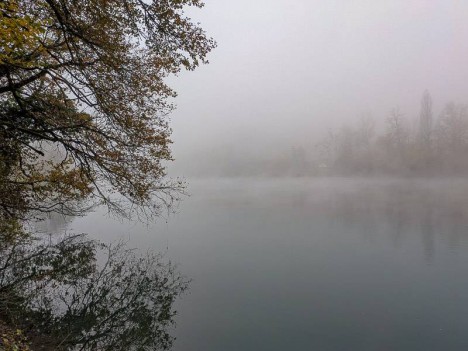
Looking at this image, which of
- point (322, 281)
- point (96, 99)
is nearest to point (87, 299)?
point (96, 99)

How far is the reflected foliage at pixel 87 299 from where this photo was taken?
30.6 ft

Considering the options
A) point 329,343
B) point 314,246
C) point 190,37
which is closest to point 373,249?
point 314,246

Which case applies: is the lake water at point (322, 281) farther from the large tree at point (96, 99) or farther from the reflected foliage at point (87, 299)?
the large tree at point (96, 99)

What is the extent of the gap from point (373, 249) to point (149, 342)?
15687 millimetres

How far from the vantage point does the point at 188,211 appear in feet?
133

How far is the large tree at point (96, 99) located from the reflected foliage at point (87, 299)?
11.6 ft

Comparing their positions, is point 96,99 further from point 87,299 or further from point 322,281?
point 322,281

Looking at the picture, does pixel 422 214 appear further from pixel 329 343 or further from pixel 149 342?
pixel 149 342

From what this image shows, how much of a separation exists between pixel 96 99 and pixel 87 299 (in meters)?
8.03

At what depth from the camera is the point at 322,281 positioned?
14734mm

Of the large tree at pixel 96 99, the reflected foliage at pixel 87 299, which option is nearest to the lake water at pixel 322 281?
the reflected foliage at pixel 87 299

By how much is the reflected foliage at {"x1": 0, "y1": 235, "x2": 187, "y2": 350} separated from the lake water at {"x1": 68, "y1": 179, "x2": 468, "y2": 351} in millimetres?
1084

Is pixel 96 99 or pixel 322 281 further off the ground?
pixel 96 99

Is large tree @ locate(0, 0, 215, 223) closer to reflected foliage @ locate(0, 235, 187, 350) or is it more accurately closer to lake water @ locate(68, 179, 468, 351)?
reflected foliage @ locate(0, 235, 187, 350)
